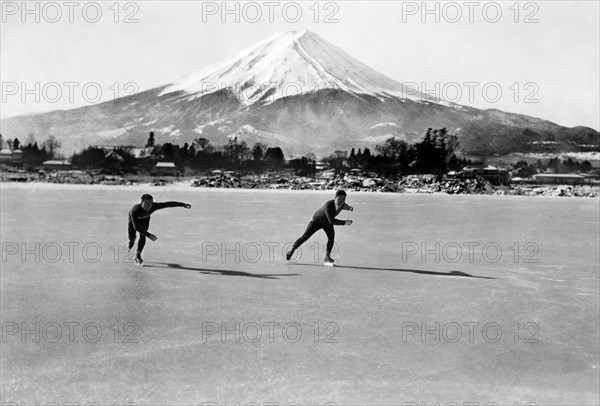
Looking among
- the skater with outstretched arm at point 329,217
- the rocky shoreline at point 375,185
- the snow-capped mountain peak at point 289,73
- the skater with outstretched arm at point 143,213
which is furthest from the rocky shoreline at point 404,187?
the snow-capped mountain peak at point 289,73

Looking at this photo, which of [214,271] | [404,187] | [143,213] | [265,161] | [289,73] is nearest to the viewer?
[143,213]

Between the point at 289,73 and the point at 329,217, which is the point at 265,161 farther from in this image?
the point at 329,217

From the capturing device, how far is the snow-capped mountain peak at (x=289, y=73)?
132m

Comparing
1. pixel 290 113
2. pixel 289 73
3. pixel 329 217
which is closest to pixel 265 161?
pixel 289 73

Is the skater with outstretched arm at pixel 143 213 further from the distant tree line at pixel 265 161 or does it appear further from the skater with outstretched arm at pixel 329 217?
the distant tree line at pixel 265 161

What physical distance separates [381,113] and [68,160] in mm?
73548

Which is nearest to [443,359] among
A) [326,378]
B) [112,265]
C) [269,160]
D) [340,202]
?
[326,378]

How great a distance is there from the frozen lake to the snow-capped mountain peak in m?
120

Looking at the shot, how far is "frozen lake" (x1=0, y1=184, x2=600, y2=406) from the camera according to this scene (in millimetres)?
4383

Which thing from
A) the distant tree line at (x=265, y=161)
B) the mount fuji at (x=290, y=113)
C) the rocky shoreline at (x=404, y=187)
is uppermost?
the mount fuji at (x=290, y=113)

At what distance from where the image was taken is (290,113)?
5595 inches

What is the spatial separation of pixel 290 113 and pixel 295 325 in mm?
138148

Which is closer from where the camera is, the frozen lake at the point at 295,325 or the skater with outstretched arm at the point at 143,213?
the frozen lake at the point at 295,325

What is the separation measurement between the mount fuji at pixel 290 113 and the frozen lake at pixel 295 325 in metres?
112
